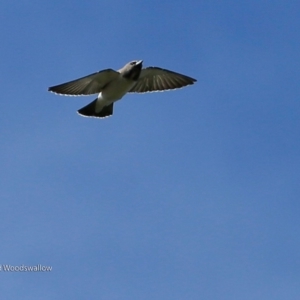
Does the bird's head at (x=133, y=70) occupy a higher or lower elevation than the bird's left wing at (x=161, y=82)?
lower

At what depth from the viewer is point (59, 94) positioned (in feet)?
67.7

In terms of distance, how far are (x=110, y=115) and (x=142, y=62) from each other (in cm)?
234

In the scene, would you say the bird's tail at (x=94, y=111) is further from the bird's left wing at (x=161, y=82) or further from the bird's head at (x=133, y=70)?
the bird's head at (x=133, y=70)

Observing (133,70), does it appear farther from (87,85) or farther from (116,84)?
(87,85)

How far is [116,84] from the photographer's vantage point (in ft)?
67.4

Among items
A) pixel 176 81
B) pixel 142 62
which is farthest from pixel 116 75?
pixel 176 81

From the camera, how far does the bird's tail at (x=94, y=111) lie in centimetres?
2188

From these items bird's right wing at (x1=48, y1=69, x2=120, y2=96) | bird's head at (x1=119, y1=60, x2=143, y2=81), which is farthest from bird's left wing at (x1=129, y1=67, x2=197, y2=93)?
bird's head at (x1=119, y1=60, x2=143, y2=81)

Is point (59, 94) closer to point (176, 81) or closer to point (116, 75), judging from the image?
point (116, 75)

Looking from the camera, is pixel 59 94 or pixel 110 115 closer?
pixel 59 94

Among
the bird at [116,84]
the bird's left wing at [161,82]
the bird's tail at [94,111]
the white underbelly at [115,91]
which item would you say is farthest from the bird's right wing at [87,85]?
the bird's left wing at [161,82]

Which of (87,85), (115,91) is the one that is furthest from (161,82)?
(87,85)

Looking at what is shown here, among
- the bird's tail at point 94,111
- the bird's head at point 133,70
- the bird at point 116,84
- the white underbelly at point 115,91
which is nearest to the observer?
the bird's head at point 133,70

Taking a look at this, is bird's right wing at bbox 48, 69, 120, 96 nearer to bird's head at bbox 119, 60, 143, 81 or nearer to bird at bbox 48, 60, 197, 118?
bird at bbox 48, 60, 197, 118
